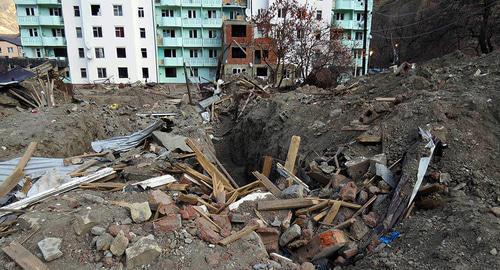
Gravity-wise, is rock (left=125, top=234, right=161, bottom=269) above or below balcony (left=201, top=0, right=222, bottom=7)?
below

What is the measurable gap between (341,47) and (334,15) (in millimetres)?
14260

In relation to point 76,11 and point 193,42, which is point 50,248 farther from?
point 76,11

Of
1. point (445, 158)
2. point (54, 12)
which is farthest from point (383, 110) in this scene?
point (54, 12)

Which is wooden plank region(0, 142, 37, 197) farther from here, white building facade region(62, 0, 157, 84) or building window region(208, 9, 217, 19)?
building window region(208, 9, 217, 19)

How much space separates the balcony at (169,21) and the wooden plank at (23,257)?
32.1 metres

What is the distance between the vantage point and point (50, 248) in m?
3.82

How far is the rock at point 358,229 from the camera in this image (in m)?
4.67

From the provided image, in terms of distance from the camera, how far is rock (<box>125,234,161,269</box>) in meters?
3.79

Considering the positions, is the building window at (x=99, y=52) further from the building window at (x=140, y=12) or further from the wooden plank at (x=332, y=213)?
the wooden plank at (x=332, y=213)

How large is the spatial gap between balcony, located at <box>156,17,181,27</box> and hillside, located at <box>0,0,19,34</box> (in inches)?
4733

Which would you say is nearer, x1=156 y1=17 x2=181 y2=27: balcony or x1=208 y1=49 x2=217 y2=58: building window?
x1=156 y1=17 x2=181 y2=27: balcony

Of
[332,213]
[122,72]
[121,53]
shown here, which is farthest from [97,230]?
[121,53]

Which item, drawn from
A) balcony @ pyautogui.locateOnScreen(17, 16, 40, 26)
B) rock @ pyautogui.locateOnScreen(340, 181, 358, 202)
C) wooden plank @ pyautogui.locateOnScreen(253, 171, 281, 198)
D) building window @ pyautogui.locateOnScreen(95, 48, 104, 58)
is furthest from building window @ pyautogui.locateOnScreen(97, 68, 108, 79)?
rock @ pyautogui.locateOnScreen(340, 181, 358, 202)

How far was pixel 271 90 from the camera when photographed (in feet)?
57.3
